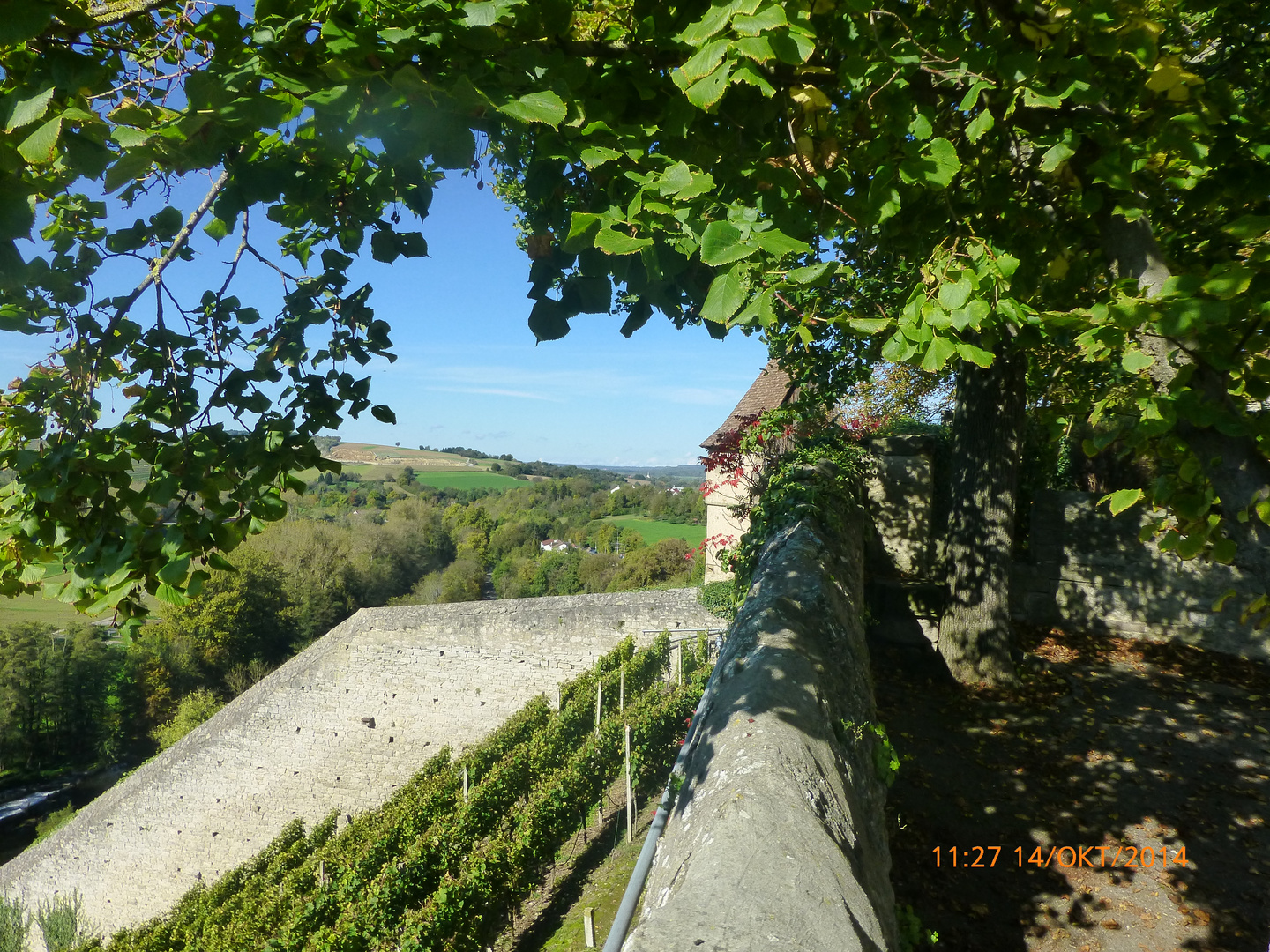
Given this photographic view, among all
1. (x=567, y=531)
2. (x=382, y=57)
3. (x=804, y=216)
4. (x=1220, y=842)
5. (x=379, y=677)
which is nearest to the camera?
(x=382, y=57)

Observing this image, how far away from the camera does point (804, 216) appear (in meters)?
1.72

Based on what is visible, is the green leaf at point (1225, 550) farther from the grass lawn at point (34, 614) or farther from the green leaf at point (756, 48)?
the grass lawn at point (34, 614)

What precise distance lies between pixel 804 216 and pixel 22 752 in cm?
4257

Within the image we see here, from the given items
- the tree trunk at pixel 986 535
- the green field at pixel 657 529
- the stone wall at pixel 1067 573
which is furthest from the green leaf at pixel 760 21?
the green field at pixel 657 529

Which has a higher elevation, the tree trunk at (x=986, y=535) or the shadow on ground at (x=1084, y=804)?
the tree trunk at (x=986, y=535)

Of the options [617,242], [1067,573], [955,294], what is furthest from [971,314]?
[1067,573]

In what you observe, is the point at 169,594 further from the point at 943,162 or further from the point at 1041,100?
the point at 1041,100

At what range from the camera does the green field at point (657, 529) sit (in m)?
50.2

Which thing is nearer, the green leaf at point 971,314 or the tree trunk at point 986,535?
the green leaf at point 971,314

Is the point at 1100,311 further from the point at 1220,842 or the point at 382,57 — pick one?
the point at 1220,842

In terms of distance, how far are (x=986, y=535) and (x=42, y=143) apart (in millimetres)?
6141

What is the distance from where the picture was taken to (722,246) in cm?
141

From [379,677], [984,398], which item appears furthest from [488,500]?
[984,398]

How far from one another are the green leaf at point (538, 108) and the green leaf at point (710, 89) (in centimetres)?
29
